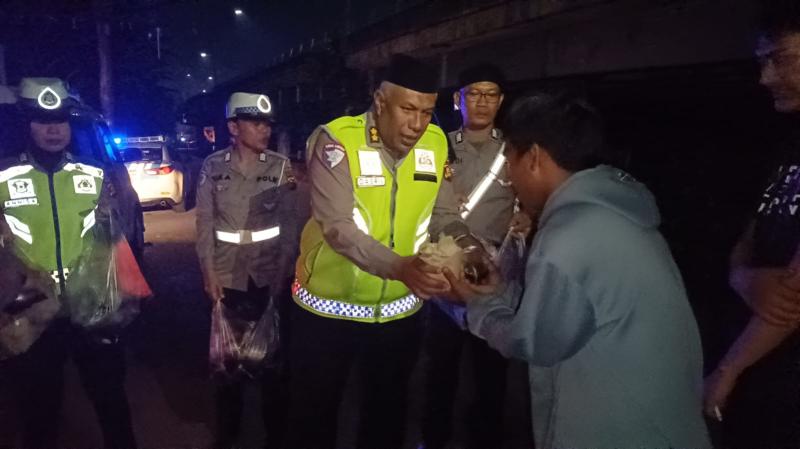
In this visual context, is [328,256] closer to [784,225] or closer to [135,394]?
[784,225]

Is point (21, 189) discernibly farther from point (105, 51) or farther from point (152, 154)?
point (105, 51)

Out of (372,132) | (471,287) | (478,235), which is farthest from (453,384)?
(372,132)

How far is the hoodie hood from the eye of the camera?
156cm

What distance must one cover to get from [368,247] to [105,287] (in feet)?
5.40

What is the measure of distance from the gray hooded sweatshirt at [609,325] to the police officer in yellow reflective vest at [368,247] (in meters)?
0.73

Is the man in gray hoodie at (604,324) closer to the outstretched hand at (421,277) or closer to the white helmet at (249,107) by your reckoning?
the outstretched hand at (421,277)

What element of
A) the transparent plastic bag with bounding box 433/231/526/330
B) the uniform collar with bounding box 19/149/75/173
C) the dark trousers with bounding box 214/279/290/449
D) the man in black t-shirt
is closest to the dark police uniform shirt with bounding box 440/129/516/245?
the transparent plastic bag with bounding box 433/231/526/330

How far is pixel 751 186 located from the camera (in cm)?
575

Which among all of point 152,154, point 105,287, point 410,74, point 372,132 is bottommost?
point 105,287

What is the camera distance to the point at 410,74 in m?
2.39

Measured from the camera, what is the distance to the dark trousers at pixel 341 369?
258 centimetres

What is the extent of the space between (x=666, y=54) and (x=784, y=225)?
5192 mm

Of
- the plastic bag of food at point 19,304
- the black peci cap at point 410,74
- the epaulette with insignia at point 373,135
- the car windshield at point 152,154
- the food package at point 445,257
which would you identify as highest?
the black peci cap at point 410,74

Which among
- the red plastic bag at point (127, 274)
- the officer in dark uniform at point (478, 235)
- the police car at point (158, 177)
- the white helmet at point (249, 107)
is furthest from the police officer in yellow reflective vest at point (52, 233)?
the police car at point (158, 177)
